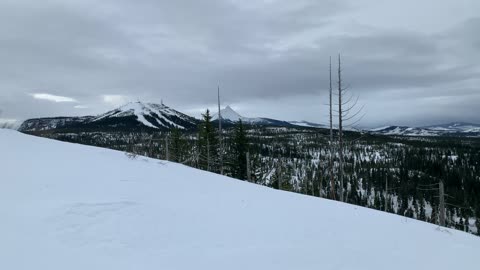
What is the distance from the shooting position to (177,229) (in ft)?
15.5

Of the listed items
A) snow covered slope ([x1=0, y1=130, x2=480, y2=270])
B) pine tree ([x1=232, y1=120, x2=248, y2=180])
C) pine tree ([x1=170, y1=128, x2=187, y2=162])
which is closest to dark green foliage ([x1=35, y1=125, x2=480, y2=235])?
pine tree ([x1=232, y1=120, x2=248, y2=180])

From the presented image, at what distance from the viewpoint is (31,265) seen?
338 cm

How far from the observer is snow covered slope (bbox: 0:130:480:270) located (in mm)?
3857

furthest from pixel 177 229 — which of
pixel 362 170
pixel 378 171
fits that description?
pixel 362 170

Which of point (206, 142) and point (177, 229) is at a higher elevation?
point (206, 142)

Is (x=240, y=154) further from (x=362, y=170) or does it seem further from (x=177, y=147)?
(x=362, y=170)

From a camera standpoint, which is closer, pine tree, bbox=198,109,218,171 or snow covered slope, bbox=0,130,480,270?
snow covered slope, bbox=0,130,480,270

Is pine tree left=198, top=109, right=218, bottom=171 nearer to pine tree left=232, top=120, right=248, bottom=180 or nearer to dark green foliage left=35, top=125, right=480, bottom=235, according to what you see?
dark green foliage left=35, top=125, right=480, bottom=235

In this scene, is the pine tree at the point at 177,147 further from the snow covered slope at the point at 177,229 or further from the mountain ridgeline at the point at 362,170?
the snow covered slope at the point at 177,229

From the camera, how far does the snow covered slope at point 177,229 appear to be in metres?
3.86

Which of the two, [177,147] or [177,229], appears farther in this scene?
[177,147]

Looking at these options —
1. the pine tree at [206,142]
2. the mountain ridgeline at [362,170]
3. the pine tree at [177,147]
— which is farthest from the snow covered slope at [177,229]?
the pine tree at [177,147]

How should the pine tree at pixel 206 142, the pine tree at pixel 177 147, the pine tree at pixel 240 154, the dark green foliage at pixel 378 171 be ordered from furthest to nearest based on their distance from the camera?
1. the dark green foliage at pixel 378 171
2. the pine tree at pixel 177 147
3. the pine tree at pixel 206 142
4. the pine tree at pixel 240 154

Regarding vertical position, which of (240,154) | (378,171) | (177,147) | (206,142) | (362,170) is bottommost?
(362,170)
